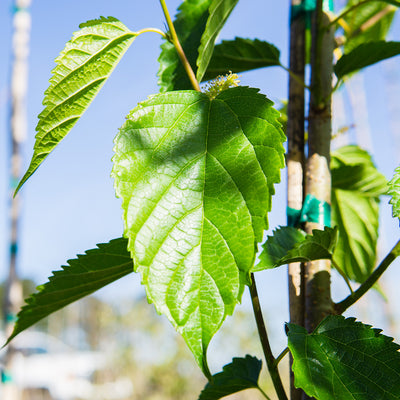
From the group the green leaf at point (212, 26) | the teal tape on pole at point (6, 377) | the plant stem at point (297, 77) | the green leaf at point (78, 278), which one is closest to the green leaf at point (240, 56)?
the plant stem at point (297, 77)

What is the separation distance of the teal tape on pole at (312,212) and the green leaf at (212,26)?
0.61 ft

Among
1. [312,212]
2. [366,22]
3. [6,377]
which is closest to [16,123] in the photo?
[6,377]

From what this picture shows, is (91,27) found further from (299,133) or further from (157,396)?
(157,396)

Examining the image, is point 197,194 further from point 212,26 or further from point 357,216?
point 357,216

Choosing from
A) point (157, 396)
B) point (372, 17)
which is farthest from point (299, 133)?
point (157, 396)

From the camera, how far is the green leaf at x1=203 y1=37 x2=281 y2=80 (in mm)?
550

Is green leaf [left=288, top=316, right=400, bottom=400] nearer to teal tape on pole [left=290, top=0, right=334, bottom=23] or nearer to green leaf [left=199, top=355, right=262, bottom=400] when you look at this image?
green leaf [left=199, top=355, right=262, bottom=400]

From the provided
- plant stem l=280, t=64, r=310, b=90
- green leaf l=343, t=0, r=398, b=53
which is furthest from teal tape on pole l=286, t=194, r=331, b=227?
green leaf l=343, t=0, r=398, b=53

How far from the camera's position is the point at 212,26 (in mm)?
376

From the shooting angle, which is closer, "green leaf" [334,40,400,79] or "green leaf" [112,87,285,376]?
"green leaf" [112,87,285,376]

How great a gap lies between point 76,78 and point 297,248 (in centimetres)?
22

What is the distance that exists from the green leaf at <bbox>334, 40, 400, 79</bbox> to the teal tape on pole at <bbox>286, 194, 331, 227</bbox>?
0.51 feet

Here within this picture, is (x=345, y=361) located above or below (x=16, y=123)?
below

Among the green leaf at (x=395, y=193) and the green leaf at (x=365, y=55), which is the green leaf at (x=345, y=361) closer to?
the green leaf at (x=395, y=193)
